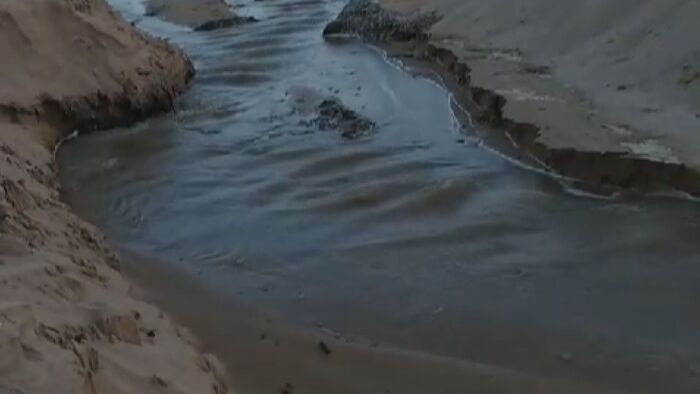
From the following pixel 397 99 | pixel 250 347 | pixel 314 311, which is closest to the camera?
pixel 250 347

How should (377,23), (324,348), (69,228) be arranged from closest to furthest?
1. (324,348)
2. (69,228)
3. (377,23)

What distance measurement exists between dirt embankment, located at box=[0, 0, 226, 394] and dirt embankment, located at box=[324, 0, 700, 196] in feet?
7.74

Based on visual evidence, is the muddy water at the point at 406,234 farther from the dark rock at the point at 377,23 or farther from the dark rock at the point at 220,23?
the dark rock at the point at 220,23

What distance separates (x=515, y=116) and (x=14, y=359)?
447 centimetres

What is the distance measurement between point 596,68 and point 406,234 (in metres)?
2.74

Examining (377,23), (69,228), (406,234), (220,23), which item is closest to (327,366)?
(406,234)

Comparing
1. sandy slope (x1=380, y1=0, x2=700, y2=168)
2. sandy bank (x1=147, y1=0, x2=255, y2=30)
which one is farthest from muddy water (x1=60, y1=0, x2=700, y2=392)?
sandy bank (x1=147, y1=0, x2=255, y2=30)

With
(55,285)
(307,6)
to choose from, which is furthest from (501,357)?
(307,6)

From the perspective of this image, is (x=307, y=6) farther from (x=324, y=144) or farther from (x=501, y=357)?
(x=501, y=357)

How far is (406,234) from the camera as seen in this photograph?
552cm

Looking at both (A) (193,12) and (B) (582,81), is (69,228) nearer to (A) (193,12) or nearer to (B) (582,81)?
(B) (582,81)

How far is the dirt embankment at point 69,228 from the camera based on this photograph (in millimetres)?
3318

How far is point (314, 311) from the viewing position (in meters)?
4.79

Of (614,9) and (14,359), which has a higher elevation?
(614,9)
